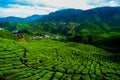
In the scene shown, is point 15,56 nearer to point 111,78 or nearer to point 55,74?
point 55,74

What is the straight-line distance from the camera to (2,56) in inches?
6752

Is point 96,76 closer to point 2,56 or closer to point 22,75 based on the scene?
point 22,75

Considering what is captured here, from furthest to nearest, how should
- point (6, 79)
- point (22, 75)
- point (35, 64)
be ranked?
point (35, 64)
point (22, 75)
point (6, 79)

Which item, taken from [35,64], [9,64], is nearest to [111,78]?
[35,64]

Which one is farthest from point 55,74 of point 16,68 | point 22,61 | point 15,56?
point 15,56

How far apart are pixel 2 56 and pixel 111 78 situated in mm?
83651

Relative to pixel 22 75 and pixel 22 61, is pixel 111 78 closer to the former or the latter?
pixel 22 75

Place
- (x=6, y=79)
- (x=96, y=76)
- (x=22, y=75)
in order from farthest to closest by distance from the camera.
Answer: (x=96, y=76), (x=22, y=75), (x=6, y=79)

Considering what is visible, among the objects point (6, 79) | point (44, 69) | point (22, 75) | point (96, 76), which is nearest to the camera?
point (6, 79)

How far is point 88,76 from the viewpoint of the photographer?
13200 cm

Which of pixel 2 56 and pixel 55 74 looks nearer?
pixel 55 74

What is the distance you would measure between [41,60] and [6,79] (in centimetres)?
6439

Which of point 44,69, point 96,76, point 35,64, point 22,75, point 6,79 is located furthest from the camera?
point 35,64

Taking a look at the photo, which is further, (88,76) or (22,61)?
(22,61)
